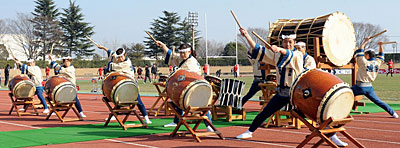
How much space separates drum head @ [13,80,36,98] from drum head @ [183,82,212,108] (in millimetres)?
6798

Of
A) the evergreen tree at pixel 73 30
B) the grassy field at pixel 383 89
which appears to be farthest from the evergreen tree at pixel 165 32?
the grassy field at pixel 383 89

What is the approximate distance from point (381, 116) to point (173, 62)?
5272mm

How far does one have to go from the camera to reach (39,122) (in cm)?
1127

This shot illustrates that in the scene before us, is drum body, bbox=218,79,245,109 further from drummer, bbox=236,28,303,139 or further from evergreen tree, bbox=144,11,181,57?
evergreen tree, bbox=144,11,181,57

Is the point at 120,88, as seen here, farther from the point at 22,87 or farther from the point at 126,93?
the point at 22,87

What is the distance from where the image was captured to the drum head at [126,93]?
31.7ft

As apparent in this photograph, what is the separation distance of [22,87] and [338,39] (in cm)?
838

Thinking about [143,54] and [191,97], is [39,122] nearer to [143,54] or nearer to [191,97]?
[191,97]

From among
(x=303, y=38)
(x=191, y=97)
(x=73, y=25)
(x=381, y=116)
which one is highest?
(x=73, y=25)

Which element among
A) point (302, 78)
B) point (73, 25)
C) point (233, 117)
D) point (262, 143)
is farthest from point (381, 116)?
point (73, 25)

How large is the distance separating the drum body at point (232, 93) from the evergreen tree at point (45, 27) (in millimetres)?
54126

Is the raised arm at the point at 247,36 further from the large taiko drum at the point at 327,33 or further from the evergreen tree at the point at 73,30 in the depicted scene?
the evergreen tree at the point at 73,30

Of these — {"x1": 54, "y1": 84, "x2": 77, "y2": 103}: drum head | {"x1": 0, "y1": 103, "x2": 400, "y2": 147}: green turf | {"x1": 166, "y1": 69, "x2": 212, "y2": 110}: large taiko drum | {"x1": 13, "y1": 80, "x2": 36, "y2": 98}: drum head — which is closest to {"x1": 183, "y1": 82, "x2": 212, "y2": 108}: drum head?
{"x1": 166, "y1": 69, "x2": 212, "y2": 110}: large taiko drum

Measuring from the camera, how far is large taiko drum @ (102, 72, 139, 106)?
965 cm
